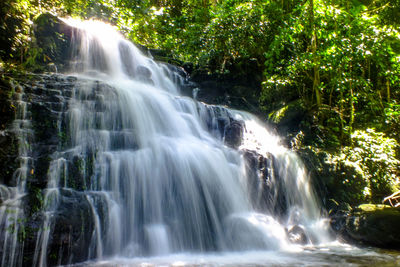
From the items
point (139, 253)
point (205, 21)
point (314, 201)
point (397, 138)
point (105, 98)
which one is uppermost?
point (205, 21)

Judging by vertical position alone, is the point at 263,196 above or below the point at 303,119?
below

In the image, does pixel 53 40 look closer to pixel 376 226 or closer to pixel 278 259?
pixel 278 259

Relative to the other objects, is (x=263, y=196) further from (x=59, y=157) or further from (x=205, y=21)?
(x=205, y=21)

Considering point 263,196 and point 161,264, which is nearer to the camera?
point 161,264

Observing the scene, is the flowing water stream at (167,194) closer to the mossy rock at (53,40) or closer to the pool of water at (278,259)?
the pool of water at (278,259)

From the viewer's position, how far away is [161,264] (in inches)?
138

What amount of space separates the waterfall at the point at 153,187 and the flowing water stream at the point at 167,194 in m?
0.02

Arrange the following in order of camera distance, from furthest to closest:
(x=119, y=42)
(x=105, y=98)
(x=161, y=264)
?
1. (x=119, y=42)
2. (x=105, y=98)
3. (x=161, y=264)

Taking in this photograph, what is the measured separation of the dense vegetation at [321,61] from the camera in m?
6.75

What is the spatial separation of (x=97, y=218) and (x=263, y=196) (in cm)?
358

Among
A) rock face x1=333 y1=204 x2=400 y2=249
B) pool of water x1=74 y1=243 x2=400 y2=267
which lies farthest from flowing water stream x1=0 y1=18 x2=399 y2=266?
rock face x1=333 y1=204 x2=400 y2=249

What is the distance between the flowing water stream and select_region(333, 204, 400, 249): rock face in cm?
36

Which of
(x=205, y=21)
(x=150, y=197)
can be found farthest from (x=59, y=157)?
(x=205, y=21)

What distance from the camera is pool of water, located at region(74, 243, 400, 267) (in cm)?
355
